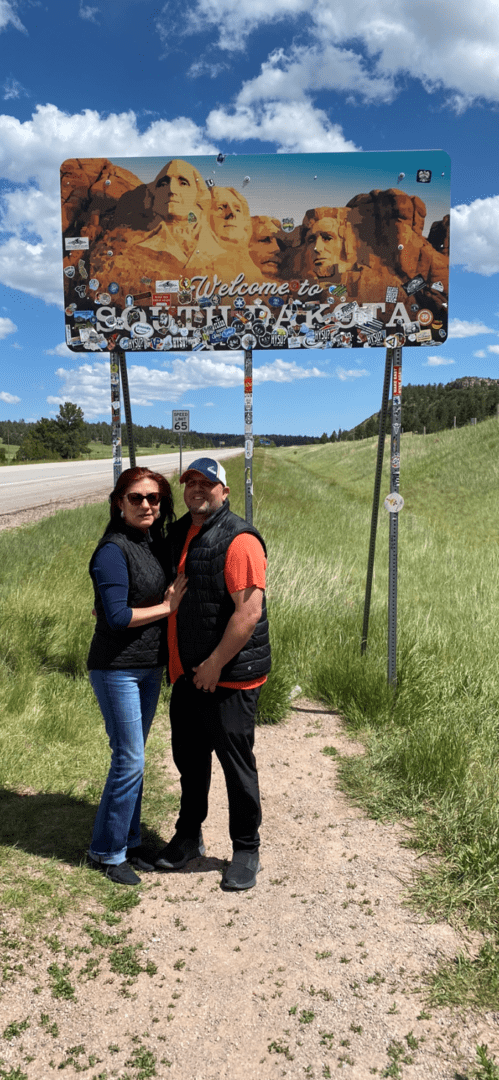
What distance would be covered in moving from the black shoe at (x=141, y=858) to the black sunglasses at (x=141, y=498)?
1836 millimetres

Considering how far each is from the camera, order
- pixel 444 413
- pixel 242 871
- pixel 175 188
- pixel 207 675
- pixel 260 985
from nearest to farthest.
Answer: pixel 260 985 < pixel 207 675 < pixel 242 871 < pixel 175 188 < pixel 444 413

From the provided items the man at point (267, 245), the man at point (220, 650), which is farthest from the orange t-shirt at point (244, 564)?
the man at point (267, 245)

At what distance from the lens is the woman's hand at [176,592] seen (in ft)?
10.3

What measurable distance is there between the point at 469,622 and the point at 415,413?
4939 inches

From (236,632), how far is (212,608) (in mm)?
169

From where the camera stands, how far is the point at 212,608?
10.1ft

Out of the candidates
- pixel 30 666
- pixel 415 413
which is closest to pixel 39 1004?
pixel 30 666

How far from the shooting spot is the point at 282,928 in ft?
10.1

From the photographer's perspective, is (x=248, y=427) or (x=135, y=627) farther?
(x=248, y=427)

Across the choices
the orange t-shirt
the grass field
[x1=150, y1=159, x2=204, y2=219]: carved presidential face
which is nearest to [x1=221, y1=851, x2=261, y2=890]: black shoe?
the grass field

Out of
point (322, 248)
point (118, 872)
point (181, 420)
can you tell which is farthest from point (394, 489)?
point (181, 420)

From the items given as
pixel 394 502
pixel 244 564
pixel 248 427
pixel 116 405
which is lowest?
pixel 244 564

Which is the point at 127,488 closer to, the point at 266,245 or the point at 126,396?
the point at 126,396

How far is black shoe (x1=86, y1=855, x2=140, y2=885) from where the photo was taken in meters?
3.37
